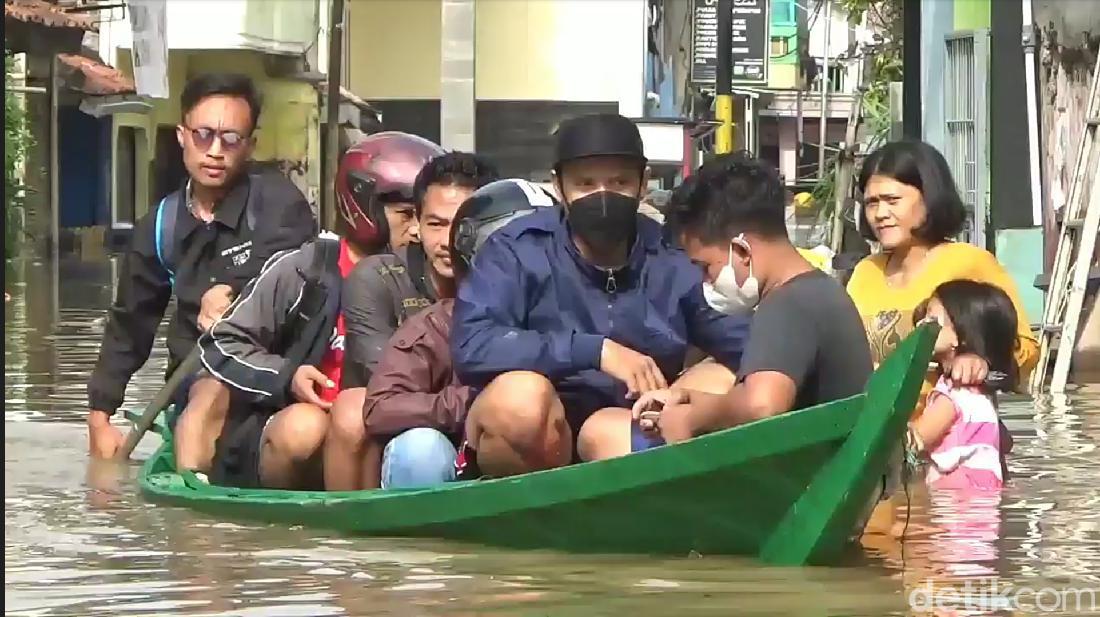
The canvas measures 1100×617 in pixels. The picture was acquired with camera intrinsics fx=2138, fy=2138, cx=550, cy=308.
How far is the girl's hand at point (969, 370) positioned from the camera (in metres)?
6.96

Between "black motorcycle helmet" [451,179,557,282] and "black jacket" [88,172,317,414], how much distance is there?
1227 millimetres

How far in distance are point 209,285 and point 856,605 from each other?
307cm

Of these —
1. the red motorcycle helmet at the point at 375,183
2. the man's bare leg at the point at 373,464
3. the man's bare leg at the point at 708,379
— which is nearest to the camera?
the man's bare leg at the point at 708,379

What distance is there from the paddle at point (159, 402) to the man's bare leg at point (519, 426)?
5.99ft

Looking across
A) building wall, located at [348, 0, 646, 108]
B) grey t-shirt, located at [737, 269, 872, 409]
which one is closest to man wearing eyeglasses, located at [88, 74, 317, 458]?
grey t-shirt, located at [737, 269, 872, 409]

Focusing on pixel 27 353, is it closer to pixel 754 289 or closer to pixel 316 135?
pixel 754 289

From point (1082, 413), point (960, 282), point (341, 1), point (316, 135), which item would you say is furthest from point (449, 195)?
point (316, 135)

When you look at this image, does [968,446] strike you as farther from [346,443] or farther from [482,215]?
[346,443]

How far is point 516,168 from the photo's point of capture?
30375 mm

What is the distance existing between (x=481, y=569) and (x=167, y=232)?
234 cm

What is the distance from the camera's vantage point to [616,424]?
18.9 ft

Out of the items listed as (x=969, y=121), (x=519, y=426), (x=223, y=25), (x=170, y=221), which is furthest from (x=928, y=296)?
(x=223, y=25)

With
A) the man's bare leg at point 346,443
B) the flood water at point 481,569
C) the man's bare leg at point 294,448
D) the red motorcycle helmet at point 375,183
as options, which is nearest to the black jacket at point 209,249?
the red motorcycle helmet at point 375,183

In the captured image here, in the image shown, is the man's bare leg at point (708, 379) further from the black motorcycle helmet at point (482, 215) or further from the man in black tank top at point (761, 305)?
the black motorcycle helmet at point (482, 215)
